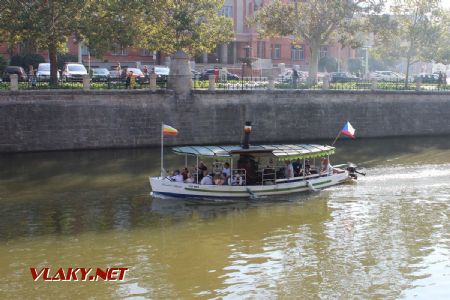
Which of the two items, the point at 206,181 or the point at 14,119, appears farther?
the point at 14,119

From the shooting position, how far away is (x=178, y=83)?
37.0 metres

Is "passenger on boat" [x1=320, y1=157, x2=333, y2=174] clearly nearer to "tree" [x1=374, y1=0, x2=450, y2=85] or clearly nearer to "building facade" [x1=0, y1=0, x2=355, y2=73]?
"tree" [x1=374, y1=0, x2=450, y2=85]

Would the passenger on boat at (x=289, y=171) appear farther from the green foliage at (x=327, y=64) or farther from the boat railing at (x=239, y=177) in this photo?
the green foliage at (x=327, y=64)

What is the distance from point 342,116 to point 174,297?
91.1 feet

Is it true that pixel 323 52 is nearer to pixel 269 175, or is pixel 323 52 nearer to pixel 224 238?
pixel 269 175

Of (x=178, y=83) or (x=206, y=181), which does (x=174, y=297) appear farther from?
(x=178, y=83)

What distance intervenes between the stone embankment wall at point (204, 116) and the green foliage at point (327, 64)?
24.5 metres

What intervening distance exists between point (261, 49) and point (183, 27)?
2696 cm

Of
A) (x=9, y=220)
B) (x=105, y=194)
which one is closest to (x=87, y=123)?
(x=105, y=194)

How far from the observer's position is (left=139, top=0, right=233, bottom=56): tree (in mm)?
39438

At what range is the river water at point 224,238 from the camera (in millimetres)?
15844

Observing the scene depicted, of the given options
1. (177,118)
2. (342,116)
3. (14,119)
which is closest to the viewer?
(14,119)

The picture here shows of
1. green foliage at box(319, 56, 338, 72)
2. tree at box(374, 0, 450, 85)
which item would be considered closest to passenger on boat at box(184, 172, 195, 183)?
tree at box(374, 0, 450, 85)

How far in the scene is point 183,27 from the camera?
39.6 meters
